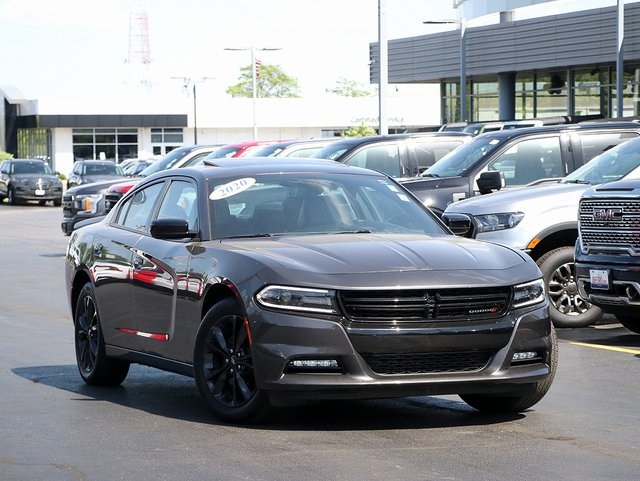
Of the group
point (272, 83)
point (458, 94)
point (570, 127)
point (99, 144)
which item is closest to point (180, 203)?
point (570, 127)

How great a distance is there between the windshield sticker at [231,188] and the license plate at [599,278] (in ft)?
13.4

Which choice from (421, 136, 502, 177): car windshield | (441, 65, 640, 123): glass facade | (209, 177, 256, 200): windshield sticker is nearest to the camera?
(209, 177, 256, 200): windshield sticker

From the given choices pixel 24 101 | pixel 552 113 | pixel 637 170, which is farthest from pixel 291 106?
pixel 637 170

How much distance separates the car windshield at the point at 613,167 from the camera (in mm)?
13367

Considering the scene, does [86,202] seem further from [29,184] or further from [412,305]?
[29,184]

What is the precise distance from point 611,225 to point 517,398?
400 centimetres

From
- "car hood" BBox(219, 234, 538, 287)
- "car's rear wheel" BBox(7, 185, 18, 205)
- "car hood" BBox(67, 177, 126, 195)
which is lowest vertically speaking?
"car's rear wheel" BBox(7, 185, 18, 205)

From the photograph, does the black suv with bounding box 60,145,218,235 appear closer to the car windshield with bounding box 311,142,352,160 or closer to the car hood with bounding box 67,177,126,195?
the car hood with bounding box 67,177,126,195

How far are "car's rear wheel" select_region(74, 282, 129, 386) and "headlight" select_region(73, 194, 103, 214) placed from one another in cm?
1419

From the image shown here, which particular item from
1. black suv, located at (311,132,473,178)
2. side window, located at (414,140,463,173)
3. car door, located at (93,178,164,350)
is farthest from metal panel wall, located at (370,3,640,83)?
car door, located at (93,178,164,350)

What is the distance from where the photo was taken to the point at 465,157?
1673cm

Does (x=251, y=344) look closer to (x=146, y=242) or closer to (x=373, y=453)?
(x=373, y=453)

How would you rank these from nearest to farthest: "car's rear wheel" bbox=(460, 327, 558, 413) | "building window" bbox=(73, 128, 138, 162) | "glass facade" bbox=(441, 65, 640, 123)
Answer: "car's rear wheel" bbox=(460, 327, 558, 413) < "glass facade" bbox=(441, 65, 640, 123) < "building window" bbox=(73, 128, 138, 162)

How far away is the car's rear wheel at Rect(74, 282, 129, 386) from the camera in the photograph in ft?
30.9
